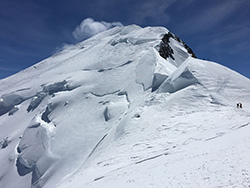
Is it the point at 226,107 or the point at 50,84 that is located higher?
the point at 50,84

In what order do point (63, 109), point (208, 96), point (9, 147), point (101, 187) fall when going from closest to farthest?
1. point (101, 187)
2. point (208, 96)
3. point (9, 147)
4. point (63, 109)

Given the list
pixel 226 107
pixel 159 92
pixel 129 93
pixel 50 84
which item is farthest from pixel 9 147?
pixel 226 107

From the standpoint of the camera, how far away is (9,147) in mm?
16312

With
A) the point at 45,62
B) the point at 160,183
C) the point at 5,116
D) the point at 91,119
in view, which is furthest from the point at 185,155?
the point at 45,62

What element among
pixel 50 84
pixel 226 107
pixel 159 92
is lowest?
pixel 226 107

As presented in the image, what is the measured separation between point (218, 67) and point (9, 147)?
20.0 m

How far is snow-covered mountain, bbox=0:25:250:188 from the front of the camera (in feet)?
17.2

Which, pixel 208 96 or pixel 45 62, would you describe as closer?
pixel 208 96

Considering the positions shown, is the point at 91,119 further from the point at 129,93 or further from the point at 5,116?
the point at 5,116

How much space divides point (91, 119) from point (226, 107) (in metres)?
10.1

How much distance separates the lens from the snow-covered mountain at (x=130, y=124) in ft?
17.2

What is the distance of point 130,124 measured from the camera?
10.2m

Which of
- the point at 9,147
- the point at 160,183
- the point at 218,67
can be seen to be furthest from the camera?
the point at 9,147

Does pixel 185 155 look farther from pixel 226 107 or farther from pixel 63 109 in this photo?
pixel 63 109
